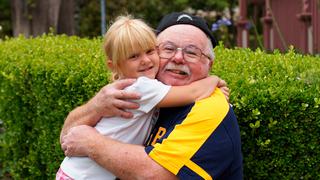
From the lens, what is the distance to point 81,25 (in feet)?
73.7

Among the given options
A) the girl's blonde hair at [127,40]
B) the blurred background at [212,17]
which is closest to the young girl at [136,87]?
the girl's blonde hair at [127,40]

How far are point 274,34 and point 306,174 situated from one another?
32.1 feet

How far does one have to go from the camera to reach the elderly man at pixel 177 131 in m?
2.98

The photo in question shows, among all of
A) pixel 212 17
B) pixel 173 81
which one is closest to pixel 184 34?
pixel 173 81

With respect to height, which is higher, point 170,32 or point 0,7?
point 170,32

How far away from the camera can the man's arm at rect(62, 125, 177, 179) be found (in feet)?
9.96

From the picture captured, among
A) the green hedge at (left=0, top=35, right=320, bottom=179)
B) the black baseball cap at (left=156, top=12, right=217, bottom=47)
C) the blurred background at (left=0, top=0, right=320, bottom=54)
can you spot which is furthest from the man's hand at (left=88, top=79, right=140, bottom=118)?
the blurred background at (left=0, top=0, right=320, bottom=54)

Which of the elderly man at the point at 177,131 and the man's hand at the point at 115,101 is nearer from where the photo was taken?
the elderly man at the point at 177,131

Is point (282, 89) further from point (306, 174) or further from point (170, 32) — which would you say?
point (170, 32)

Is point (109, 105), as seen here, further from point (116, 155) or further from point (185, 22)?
point (185, 22)

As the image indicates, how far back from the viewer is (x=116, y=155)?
3.13m

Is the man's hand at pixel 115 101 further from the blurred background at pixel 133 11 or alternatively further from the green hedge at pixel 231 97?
the blurred background at pixel 133 11

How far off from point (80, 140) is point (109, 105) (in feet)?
0.81

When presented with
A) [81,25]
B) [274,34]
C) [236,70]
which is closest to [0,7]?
[81,25]
